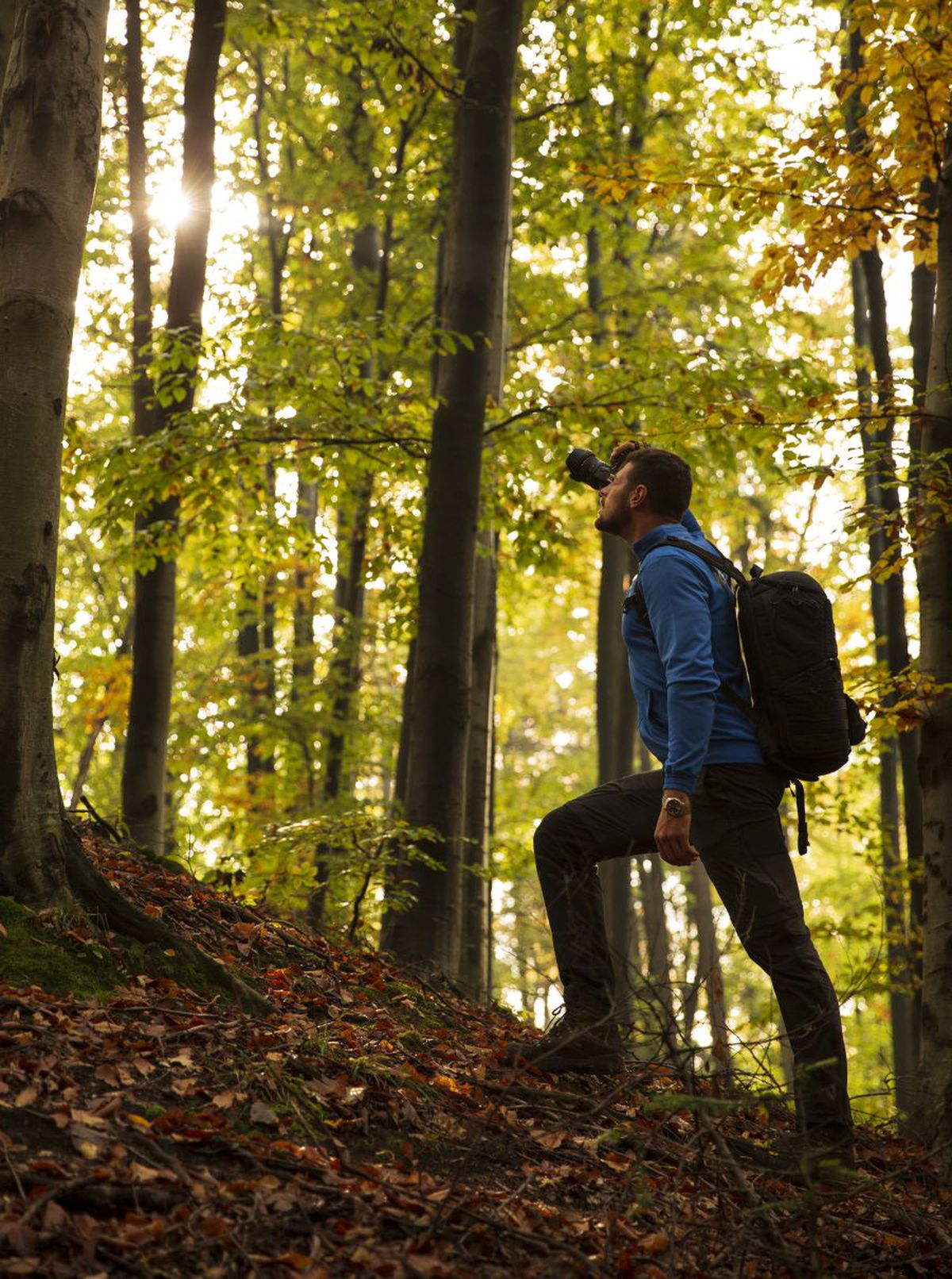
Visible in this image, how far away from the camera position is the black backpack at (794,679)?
13.8 ft

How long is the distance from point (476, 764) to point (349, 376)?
3488mm

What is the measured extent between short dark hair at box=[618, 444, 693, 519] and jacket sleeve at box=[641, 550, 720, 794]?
0.37 metres

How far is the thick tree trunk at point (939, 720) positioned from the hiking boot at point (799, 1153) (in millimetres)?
1130

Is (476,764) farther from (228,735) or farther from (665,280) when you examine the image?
(665,280)

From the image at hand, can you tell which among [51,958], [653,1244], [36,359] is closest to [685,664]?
[653,1244]

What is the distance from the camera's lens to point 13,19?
212 inches

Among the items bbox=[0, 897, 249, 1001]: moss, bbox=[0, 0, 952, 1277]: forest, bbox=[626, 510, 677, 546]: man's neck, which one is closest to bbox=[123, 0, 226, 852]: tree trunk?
bbox=[0, 0, 952, 1277]: forest

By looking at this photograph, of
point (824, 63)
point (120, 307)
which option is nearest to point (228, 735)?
point (120, 307)

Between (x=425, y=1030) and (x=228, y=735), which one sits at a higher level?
(x=228, y=735)

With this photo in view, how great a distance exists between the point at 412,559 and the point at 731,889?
7662mm

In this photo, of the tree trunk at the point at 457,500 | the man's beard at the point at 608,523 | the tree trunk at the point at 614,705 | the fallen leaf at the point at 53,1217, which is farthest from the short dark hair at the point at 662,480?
the tree trunk at the point at 614,705

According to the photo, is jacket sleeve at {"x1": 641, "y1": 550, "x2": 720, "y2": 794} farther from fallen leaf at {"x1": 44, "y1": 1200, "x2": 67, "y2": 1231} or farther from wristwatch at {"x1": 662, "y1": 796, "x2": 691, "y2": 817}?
fallen leaf at {"x1": 44, "y1": 1200, "x2": 67, "y2": 1231}

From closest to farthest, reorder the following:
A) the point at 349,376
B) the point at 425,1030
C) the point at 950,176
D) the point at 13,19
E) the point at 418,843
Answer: the point at 425,1030 → the point at 13,19 → the point at 950,176 → the point at 418,843 → the point at 349,376

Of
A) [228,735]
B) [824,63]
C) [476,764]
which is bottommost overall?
[476,764]
